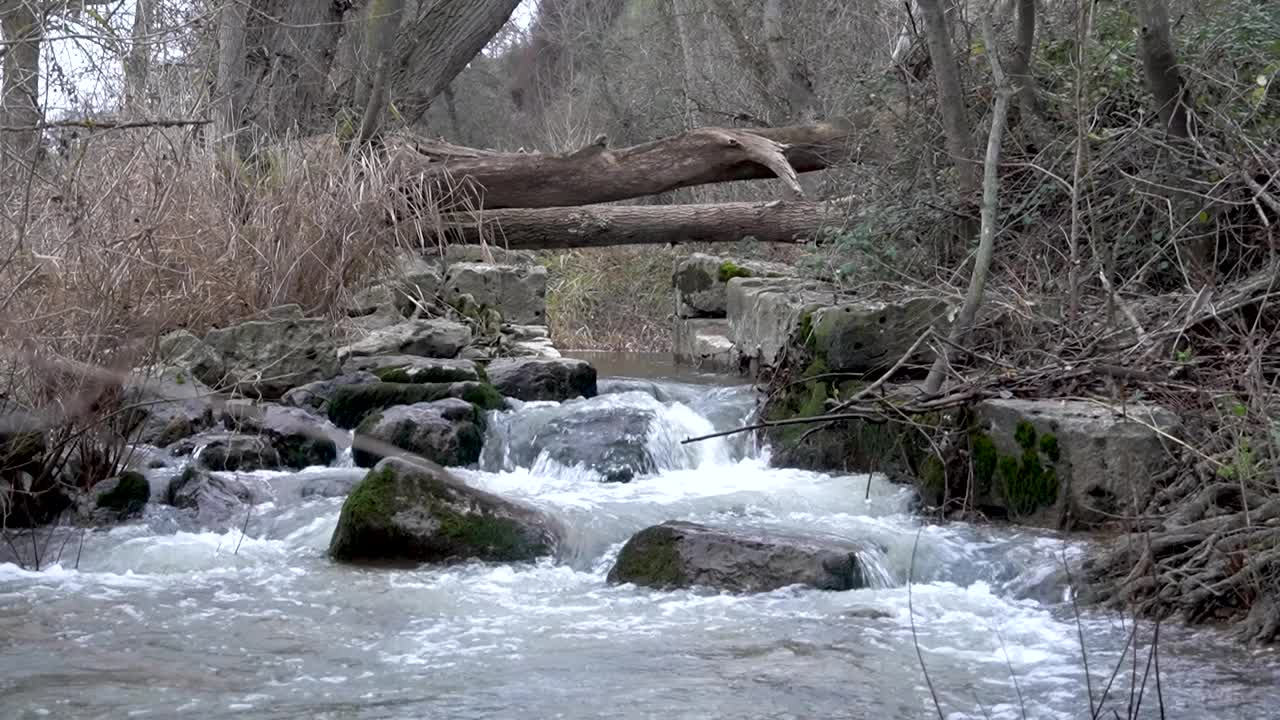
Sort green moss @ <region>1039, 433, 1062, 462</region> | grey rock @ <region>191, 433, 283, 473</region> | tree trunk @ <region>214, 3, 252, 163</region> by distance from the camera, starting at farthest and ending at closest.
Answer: tree trunk @ <region>214, 3, 252, 163</region> < grey rock @ <region>191, 433, 283, 473</region> < green moss @ <region>1039, 433, 1062, 462</region>

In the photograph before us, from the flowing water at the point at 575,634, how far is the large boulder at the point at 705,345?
15.8 feet

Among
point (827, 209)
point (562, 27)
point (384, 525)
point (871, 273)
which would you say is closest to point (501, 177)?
point (827, 209)

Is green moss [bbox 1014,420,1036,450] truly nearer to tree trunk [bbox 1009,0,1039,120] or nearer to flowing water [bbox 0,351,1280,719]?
flowing water [bbox 0,351,1280,719]

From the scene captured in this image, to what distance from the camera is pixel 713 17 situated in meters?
19.5

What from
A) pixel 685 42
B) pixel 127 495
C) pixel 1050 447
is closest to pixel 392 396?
pixel 127 495

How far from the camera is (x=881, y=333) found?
8023mm

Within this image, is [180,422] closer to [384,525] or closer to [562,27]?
[384,525]

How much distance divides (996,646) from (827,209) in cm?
580

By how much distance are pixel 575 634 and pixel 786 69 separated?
42.5 feet

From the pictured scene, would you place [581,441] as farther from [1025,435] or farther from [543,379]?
[1025,435]

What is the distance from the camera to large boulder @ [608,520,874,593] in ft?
19.1

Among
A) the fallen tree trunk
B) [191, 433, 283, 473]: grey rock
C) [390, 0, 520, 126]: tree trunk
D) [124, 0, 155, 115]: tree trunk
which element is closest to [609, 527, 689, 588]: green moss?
[191, 433, 283, 473]: grey rock

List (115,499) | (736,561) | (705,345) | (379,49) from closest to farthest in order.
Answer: (736,561) < (115,499) < (379,49) < (705,345)

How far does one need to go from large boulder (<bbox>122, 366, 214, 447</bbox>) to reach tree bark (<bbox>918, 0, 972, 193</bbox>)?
4450 millimetres
